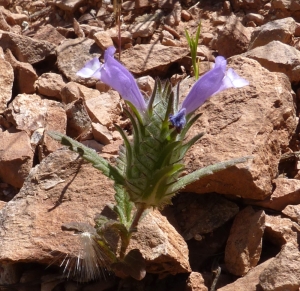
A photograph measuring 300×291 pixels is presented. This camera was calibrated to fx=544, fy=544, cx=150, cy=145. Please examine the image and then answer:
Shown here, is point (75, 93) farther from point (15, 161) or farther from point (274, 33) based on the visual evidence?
point (274, 33)

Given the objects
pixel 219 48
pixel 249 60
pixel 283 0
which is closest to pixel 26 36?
pixel 219 48

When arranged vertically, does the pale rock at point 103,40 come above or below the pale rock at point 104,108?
above

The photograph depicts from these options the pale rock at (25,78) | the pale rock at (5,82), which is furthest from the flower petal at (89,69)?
the pale rock at (25,78)

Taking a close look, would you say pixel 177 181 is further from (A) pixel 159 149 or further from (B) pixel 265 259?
(B) pixel 265 259

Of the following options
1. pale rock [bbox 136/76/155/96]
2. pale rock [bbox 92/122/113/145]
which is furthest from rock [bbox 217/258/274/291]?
pale rock [bbox 136/76/155/96]

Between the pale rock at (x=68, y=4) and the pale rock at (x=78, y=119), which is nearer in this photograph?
the pale rock at (x=78, y=119)

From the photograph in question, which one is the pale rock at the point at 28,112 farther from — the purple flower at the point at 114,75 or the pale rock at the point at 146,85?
the purple flower at the point at 114,75

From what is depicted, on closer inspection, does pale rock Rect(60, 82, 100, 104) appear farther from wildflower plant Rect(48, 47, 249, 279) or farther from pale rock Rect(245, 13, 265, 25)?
pale rock Rect(245, 13, 265, 25)
